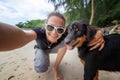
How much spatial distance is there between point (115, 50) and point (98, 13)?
918cm

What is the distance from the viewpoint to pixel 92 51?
276cm

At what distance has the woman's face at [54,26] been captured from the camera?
2945 millimetres

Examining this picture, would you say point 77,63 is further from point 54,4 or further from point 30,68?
point 54,4

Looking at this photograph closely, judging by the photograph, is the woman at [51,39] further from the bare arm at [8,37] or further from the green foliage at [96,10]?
the green foliage at [96,10]

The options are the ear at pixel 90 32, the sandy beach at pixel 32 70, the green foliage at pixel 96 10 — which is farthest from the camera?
the green foliage at pixel 96 10

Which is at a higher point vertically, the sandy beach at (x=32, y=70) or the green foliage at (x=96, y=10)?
the green foliage at (x=96, y=10)

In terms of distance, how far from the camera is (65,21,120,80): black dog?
2666mm

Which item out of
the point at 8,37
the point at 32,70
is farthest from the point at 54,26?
the point at 8,37

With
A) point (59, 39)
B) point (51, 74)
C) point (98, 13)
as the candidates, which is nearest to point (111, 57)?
point (59, 39)

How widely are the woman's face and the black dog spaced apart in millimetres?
243

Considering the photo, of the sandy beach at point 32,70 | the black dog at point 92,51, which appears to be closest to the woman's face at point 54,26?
the black dog at point 92,51

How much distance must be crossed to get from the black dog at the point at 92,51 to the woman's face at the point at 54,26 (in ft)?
0.80

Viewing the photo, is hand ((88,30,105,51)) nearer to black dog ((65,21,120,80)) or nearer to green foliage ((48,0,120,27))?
black dog ((65,21,120,80))

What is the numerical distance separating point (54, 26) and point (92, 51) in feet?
2.09
